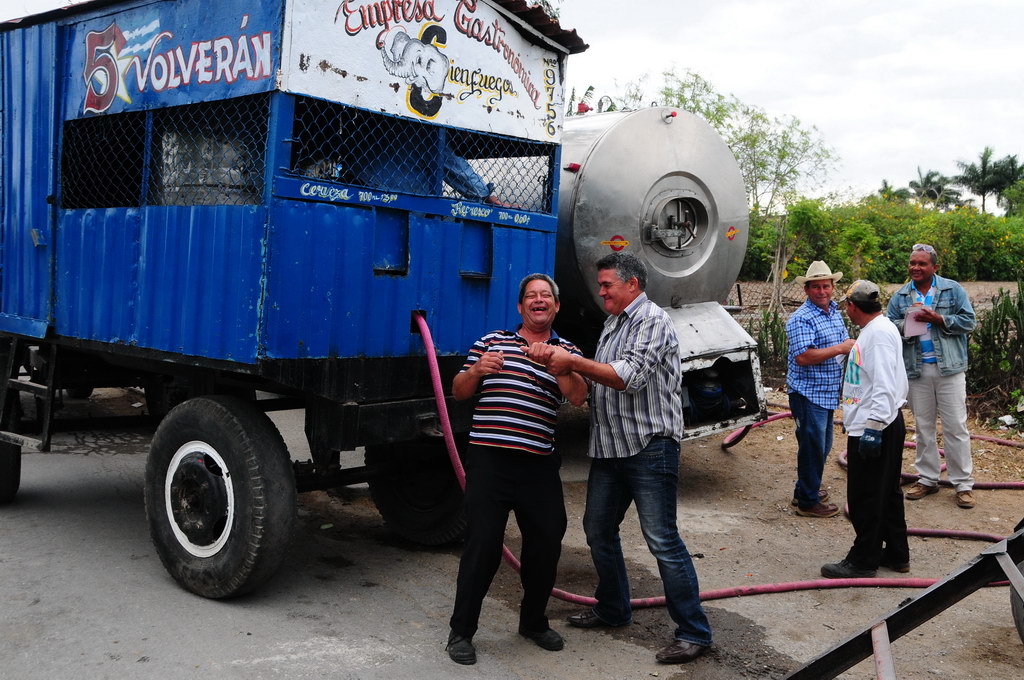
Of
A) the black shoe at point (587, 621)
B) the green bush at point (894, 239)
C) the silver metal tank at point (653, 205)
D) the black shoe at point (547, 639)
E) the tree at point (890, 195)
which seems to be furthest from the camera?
the tree at point (890, 195)

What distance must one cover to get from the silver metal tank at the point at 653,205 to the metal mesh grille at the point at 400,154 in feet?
4.32

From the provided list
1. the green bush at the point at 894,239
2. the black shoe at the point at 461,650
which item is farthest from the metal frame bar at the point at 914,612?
the green bush at the point at 894,239

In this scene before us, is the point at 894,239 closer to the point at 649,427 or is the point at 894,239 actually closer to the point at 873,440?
the point at 873,440

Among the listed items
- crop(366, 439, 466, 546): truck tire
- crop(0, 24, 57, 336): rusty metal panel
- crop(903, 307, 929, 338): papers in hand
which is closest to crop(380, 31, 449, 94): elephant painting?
crop(366, 439, 466, 546): truck tire

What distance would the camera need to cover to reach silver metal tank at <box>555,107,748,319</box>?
643cm

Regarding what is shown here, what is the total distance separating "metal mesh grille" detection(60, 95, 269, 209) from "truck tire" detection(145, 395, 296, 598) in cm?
110

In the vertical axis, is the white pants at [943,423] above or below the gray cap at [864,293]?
below

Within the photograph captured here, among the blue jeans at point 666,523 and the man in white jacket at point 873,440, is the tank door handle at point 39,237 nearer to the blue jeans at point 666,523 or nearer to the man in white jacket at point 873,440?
the blue jeans at point 666,523

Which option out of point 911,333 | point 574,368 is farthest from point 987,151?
point 574,368

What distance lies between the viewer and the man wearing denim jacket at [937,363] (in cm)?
629

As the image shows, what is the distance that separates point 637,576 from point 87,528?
11.4ft

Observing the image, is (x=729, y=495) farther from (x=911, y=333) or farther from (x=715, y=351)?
(x=911, y=333)

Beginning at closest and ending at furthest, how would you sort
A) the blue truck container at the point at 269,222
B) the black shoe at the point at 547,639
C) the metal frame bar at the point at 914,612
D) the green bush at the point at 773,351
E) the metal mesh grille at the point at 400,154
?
the metal frame bar at the point at 914,612, the black shoe at the point at 547,639, the blue truck container at the point at 269,222, the metal mesh grille at the point at 400,154, the green bush at the point at 773,351

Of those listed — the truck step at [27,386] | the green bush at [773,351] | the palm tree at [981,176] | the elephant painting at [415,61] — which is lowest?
the truck step at [27,386]
